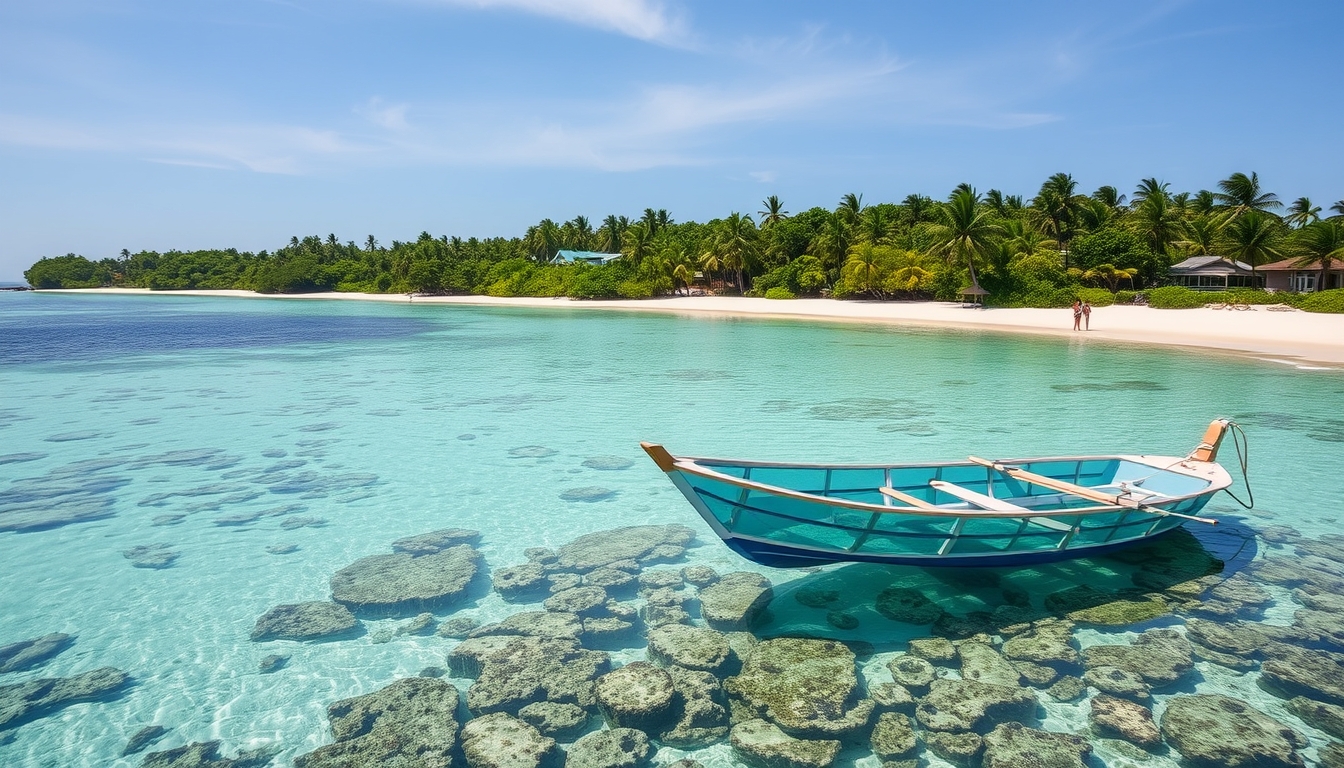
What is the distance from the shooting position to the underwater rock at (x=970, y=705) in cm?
498

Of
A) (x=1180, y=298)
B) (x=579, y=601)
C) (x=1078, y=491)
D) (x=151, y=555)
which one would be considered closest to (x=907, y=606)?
(x=1078, y=491)

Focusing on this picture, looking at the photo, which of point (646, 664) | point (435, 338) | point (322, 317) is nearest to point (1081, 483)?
point (646, 664)

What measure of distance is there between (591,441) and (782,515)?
27.3 ft

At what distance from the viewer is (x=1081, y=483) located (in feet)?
26.7

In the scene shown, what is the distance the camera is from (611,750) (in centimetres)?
474

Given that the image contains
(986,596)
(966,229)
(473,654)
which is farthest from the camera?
(966,229)

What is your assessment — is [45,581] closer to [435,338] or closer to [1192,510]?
[1192,510]

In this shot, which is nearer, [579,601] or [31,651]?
[31,651]

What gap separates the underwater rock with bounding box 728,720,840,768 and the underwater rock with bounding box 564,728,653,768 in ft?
2.02

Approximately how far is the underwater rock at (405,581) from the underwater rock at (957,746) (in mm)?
4405

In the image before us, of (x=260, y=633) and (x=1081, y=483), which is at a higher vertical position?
(x=1081, y=483)

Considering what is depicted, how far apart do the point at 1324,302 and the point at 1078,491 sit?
3625cm

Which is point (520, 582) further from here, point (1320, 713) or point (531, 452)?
point (1320, 713)

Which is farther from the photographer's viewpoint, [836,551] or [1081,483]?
[1081,483]
